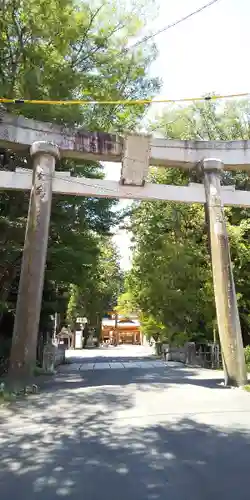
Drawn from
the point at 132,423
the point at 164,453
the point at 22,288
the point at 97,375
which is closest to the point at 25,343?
the point at 22,288

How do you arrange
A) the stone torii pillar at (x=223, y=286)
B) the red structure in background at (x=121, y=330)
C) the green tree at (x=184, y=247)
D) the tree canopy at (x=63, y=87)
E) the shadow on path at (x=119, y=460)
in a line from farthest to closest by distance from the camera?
the red structure in background at (x=121, y=330) → the green tree at (x=184, y=247) → the tree canopy at (x=63, y=87) → the stone torii pillar at (x=223, y=286) → the shadow on path at (x=119, y=460)

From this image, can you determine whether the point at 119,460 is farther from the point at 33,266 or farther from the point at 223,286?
the point at 223,286

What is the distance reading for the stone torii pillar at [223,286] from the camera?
9.96 meters

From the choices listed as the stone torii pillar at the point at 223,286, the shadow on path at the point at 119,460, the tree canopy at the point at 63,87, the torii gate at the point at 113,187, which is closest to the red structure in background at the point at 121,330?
the tree canopy at the point at 63,87

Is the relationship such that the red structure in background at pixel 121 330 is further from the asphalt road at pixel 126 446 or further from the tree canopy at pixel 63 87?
the asphalt road at pixel 126 446

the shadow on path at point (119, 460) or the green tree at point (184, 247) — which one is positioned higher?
the green tree at point (184, 247)

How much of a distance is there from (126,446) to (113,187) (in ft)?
26.5

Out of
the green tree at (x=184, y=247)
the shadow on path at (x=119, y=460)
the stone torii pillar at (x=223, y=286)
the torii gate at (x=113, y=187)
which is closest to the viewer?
the shadow on path at (x=119, y=460)

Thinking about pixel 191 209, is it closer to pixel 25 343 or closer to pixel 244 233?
pixel 244 233

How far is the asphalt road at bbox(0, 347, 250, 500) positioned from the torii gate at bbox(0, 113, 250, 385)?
182 centimetres

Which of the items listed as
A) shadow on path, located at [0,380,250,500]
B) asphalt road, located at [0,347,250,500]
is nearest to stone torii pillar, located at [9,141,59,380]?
asphalt road, located at [0,347,250,500]

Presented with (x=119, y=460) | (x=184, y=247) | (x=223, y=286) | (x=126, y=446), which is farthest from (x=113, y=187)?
(x=119, y=460)

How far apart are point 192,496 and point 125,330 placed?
44.0 m

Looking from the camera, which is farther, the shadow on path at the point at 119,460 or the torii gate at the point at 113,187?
the torii gate at the point at 113,187
